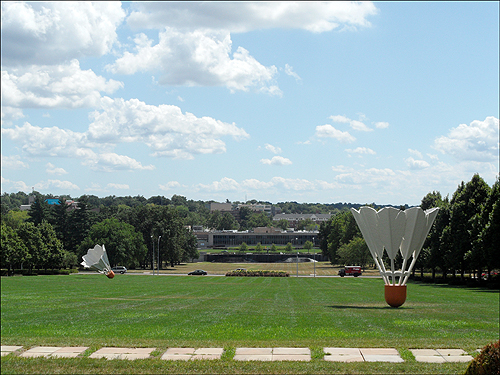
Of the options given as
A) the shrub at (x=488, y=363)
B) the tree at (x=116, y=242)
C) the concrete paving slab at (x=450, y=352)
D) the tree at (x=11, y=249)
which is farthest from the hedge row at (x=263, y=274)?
the shrub at (x=488, y=363)

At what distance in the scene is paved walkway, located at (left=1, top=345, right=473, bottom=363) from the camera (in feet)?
32.5

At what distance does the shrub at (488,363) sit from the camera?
6770 millimetres

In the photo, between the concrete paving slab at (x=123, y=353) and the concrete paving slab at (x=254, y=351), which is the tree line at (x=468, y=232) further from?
the concrete paving slab at (x=123, y=353)

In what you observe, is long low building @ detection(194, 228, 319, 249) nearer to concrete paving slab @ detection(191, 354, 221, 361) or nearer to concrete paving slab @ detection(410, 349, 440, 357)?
concrete paving slab @ detection(410, 349, 440, 357)

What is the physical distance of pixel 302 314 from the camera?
20.8m

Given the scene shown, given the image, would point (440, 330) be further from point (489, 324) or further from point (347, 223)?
point (347, 223)

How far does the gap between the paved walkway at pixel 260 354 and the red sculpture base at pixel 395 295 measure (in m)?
3.87

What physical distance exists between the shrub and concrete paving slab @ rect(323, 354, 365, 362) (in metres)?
3.08

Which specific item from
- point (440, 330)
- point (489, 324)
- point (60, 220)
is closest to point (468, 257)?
point (489, 324)

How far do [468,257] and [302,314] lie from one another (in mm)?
26055

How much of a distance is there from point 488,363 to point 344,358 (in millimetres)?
3645

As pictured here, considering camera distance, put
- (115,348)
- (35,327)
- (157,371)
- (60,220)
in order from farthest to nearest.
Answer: (60,220) → (35,327) → (115,348) → (157,371)

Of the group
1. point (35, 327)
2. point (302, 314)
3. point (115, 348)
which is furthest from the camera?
point (302, 314)

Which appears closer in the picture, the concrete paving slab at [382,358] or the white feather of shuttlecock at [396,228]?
the white feather of shuttlecock at [396,228]
